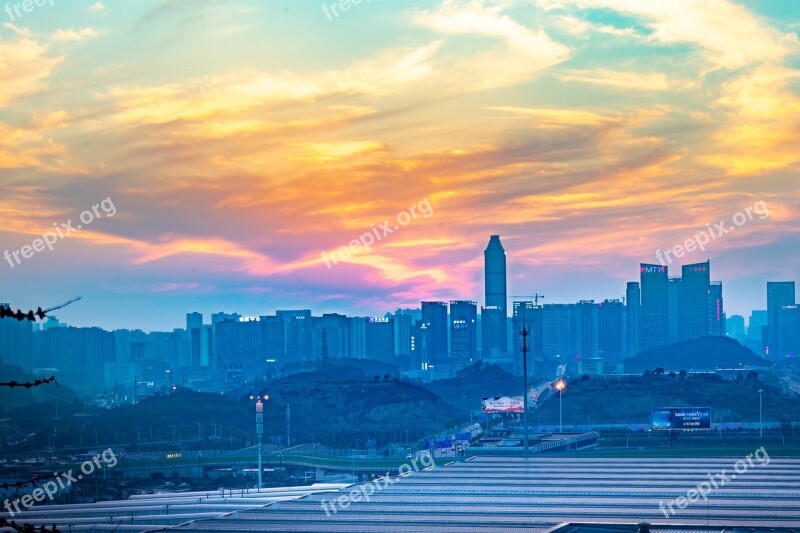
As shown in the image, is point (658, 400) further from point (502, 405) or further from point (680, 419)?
point (680, 419)

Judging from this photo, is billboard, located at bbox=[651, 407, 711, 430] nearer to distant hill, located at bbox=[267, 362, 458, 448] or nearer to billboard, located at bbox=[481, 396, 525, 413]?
billboard, located at bbox=[481, 396, 525, 413]

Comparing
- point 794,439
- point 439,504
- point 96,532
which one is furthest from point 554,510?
point 794,439

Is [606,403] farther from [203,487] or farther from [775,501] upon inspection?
[775,501]

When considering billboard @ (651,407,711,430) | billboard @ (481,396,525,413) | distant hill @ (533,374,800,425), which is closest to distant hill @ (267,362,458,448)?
distant hill @ (533,374,800,425)

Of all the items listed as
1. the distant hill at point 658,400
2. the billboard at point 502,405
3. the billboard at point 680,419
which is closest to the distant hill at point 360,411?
the distant hill at point 658,400

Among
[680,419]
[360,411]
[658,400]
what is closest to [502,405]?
[680,419]
